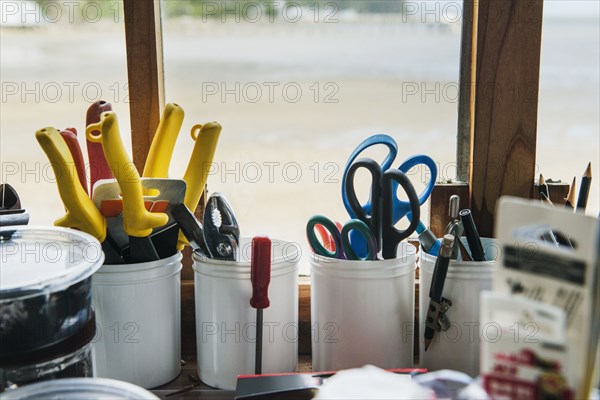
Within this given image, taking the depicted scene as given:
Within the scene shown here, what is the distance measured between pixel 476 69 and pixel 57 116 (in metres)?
0.54

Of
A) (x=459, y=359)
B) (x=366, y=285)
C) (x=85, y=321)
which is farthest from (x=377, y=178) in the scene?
(x=85, y=321)

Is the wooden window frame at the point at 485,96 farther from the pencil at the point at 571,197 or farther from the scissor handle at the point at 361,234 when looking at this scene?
the scissor handle at the point at 361,234

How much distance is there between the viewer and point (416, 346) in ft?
2.93

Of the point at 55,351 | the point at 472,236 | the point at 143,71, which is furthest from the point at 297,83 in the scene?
the point at 55,351

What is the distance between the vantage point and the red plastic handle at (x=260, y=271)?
74 cm

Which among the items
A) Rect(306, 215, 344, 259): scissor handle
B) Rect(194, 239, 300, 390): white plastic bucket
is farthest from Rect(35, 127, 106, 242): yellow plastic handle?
Rect(306, 215, 344, 259): scissor handle

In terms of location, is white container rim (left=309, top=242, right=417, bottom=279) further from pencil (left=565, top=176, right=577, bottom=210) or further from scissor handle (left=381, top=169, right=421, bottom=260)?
pencil (left=565, top=176, right=577, bottom=210)

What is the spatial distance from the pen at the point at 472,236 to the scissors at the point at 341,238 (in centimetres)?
10

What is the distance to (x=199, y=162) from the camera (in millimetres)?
793

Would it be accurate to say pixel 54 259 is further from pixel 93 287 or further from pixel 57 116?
pixel 57 116

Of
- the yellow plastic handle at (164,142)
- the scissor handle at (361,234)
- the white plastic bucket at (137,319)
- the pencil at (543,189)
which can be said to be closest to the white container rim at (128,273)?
the white plastic bucket at (137,319)

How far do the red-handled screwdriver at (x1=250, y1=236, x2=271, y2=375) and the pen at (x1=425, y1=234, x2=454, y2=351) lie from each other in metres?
0.18

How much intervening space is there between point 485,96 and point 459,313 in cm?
26

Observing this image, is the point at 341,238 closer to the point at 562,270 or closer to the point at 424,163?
the point at 424,163
